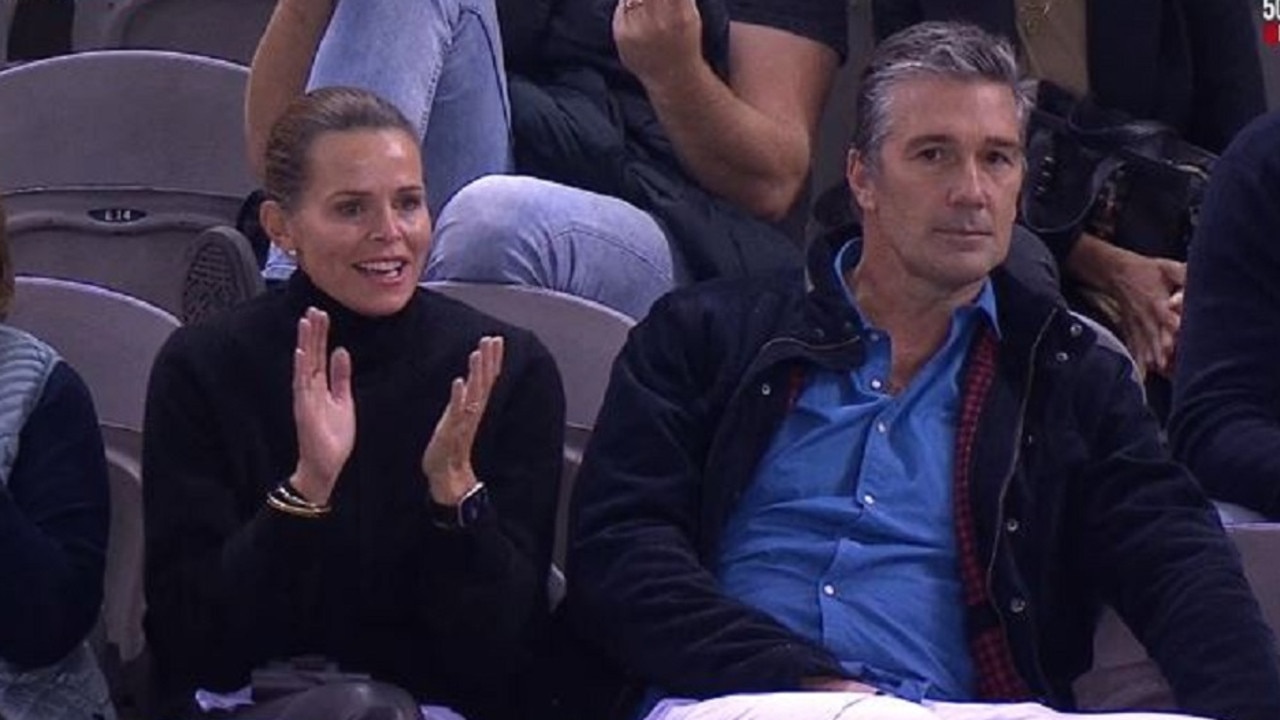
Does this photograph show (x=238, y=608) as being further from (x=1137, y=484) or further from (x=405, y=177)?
(x=1137, y=484)

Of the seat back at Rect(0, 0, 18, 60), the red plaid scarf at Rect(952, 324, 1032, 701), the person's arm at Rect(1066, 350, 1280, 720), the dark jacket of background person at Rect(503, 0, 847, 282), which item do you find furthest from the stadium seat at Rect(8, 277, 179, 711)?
the seat back at Rect(0, 0, 18, 60)

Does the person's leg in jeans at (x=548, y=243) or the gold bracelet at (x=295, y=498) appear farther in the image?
the person's leg in jeans at (x=548, y=243)

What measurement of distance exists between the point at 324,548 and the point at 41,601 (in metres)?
0.27

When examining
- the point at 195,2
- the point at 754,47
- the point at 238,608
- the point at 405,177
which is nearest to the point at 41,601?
the point at 238,608

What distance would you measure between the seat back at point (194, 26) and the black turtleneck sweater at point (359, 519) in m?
1.32

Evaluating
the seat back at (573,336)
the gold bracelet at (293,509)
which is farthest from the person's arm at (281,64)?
the gold bracelet at (293,509)

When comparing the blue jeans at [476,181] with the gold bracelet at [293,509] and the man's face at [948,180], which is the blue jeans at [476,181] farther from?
the gold bracelet at [293,509]

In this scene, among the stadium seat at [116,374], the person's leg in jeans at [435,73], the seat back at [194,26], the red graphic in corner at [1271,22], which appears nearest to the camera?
the stadium seat at [116,374]

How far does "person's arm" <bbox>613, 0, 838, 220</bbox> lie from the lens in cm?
331

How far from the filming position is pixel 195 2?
13.4 feet

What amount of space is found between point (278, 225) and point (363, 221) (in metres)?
0.12

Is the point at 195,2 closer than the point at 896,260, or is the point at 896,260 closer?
the point at 896,260

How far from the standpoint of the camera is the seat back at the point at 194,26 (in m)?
4.10

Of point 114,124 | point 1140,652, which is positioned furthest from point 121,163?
point 1140,652
